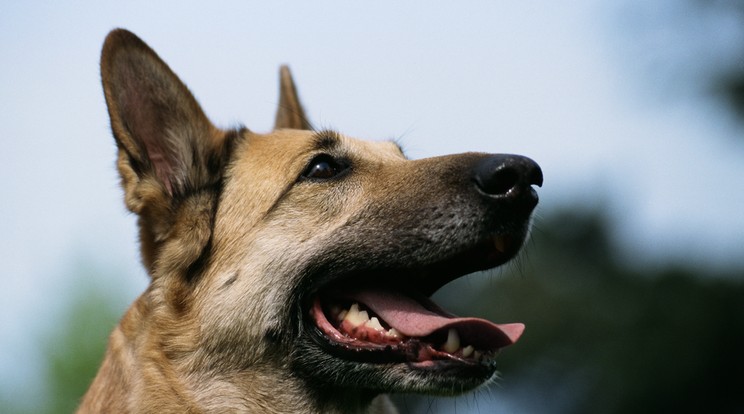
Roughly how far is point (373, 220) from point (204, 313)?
97cm

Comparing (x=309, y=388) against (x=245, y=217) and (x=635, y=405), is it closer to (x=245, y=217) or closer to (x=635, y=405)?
(x=245, y=217)

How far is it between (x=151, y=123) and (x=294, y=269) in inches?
45.4

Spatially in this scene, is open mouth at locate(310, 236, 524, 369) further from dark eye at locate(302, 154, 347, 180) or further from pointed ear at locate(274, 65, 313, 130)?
pointed ear at locate(274, 65, 313, 130)

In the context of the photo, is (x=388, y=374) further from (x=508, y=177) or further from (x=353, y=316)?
(x=508, y=177)

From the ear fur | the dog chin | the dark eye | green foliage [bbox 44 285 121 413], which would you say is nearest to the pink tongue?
the dog chin

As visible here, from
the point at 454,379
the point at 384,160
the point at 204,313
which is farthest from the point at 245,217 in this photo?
the point at 454,379

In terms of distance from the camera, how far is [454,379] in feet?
14.5

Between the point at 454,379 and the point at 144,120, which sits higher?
the point at 144,120

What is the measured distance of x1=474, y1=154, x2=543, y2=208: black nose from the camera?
4562 millimetres

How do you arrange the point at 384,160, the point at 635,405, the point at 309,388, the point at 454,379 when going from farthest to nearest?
the point at 635,405
the point at 384,160
the point at 309,388
the point at 454,379

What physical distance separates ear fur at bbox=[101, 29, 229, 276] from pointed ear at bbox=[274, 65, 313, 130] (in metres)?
1.42

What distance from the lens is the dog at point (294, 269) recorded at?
4.57 meters

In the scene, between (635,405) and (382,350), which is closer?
(382,350)

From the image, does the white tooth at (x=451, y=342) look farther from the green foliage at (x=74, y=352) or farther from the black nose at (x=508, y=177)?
A: the green foliage at (x=74, y=352)
